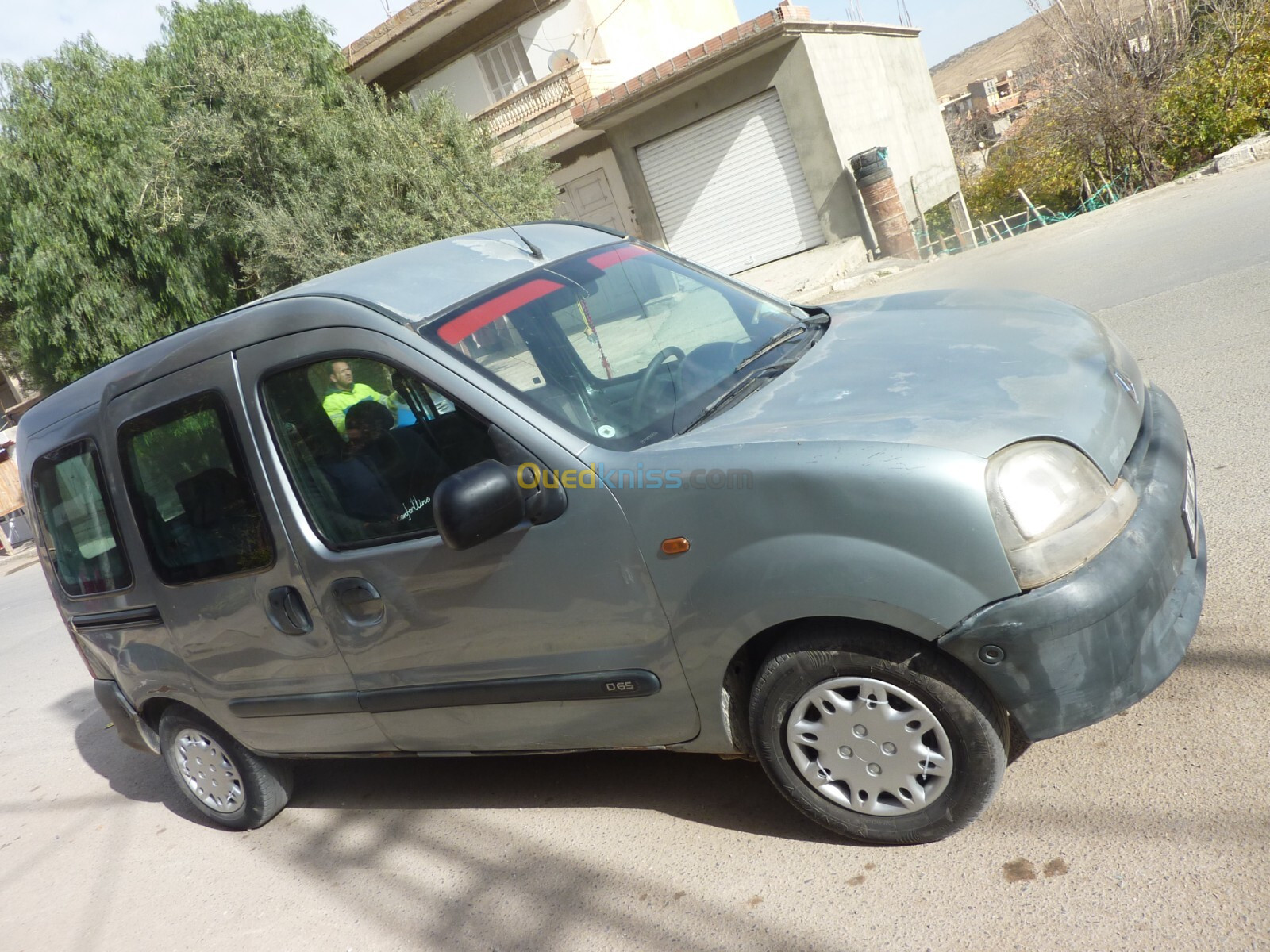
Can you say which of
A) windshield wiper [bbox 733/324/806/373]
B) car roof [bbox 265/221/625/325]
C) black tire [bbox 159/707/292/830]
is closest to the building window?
car roof [bbox 265/221/625/325]

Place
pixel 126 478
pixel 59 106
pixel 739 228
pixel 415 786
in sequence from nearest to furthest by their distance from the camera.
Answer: pixel 126 478 → pixel 415 786 → pixel 59 106 → pixel 739 228

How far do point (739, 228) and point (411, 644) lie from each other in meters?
17.6

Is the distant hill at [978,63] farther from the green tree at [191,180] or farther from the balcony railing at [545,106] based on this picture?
the green tree at [191,180]

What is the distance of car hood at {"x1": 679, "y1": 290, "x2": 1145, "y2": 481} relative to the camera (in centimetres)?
252

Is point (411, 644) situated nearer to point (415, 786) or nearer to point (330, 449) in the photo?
point (330, 449)

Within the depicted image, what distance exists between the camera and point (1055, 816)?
107 inches

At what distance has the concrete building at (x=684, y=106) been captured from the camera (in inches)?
709

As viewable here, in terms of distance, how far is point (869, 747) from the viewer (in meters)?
2.67

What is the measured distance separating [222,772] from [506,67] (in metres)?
20.8

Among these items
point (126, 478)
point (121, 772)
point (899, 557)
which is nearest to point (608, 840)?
point (899, 557)

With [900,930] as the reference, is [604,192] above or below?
above

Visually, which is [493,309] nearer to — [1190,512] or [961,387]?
[961,387]

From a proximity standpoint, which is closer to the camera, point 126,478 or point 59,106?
point 126,478

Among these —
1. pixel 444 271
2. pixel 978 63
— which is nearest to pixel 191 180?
pixel 444 271
